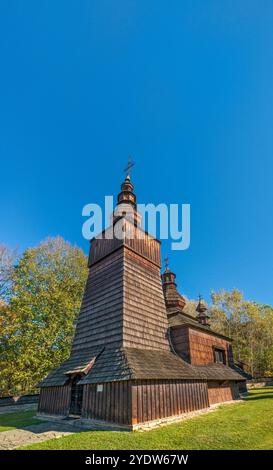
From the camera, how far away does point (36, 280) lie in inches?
1014

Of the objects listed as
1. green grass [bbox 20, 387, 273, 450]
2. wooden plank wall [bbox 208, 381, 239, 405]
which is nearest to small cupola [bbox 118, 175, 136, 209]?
wooden plank wall [bbox 208, 381, 239, 405]

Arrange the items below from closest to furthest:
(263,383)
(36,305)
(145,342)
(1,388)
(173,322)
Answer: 1. (145,342)
2. (173,322)
3. (1,388)
4. (36,305)
5. (263,383)

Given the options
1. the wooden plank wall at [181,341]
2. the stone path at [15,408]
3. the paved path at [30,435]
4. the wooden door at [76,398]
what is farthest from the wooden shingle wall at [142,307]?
the stone path at [15,408]

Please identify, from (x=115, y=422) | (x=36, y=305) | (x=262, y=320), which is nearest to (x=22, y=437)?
(x=115, y=422)

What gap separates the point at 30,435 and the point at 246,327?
4161cm

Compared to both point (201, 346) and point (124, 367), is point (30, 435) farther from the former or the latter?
point (201, 346)

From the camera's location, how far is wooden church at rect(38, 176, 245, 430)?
35.4ft

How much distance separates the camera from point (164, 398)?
11.7 metres

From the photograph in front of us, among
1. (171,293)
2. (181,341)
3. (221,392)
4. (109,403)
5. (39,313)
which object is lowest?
(221,392)

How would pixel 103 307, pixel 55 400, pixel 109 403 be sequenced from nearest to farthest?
1. pixel 109 403
2. pixel 55 400
3. pixel 103 307

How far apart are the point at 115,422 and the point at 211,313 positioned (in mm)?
38694

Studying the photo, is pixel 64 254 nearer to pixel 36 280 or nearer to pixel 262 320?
pixel 36 280

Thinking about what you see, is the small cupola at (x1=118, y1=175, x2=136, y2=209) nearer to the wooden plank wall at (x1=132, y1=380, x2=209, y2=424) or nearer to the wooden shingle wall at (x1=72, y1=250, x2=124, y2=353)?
the wooden shingle wall at (x1=72, y1=250, x2=124, y2=353)

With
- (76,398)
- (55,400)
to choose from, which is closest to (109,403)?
(76,398)
